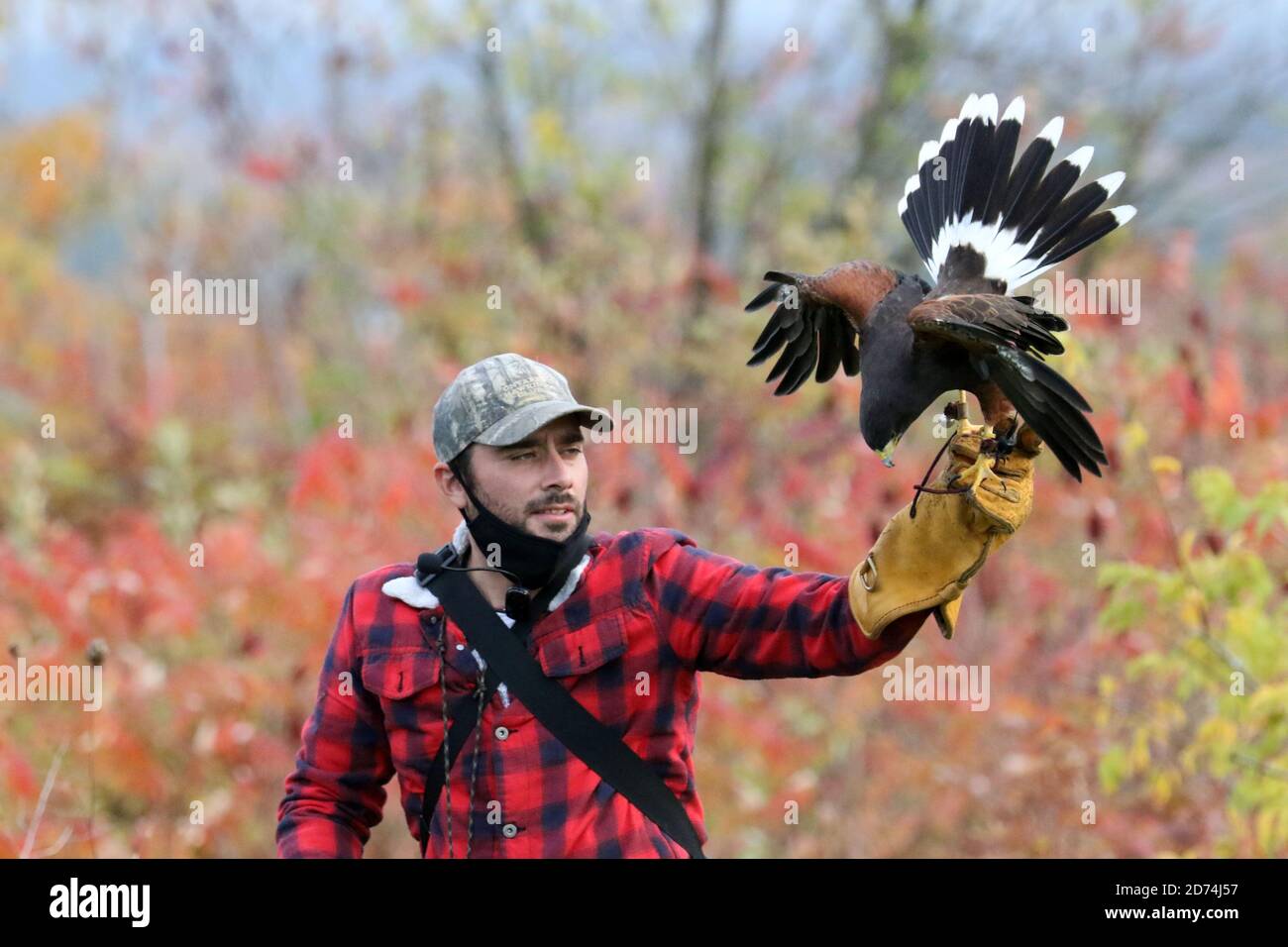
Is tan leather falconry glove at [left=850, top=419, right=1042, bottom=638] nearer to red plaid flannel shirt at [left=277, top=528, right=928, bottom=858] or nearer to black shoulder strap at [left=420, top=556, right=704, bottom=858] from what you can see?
red plaid flannel shirt at [left=277, top=528, right=928, bottom=858]

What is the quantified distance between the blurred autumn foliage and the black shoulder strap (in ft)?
4.83

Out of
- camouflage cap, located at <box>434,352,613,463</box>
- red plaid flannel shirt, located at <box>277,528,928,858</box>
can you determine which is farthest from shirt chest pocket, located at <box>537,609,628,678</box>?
camouflage cap, located at <box>434,352,613,463</box>

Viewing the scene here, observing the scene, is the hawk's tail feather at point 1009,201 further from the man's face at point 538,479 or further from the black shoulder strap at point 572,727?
the black shoulder strap at point 572,727

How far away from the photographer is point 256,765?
244 inches

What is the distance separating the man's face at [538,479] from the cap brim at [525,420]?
32 millimetres

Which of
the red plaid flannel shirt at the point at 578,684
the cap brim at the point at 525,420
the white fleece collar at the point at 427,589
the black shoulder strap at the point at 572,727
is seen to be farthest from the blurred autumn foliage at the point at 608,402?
the cap brim at the point at 525,420

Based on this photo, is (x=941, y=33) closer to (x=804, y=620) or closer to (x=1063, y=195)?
(x=1063, y=195)

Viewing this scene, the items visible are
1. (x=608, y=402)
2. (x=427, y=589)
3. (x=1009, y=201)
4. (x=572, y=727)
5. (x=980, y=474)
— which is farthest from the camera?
(x=608, y=402)

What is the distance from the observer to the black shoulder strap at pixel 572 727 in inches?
112

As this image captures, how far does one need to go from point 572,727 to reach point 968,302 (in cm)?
117

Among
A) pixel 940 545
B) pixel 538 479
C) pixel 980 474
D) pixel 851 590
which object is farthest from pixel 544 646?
pixel 980 474

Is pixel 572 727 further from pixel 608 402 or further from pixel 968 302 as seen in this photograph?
pixel 608 402

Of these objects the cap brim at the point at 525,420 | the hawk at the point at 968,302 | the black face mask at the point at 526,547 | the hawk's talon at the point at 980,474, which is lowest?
the black face mask at the point at 526,547

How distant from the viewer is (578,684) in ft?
9.55
